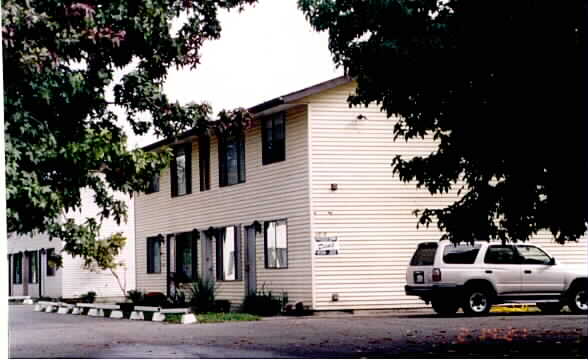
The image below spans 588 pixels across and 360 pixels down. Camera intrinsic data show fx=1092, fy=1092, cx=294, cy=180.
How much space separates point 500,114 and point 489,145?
1.11 ft

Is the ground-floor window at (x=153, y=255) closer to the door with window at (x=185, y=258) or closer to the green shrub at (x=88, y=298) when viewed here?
the door with window at (x=185, y=258)

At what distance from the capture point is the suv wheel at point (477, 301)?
1864 centimetres

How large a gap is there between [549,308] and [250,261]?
6.45m

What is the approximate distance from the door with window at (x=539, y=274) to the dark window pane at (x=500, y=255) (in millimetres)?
156

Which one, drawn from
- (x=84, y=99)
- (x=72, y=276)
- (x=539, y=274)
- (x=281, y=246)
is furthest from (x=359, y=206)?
(x=72, y=276)

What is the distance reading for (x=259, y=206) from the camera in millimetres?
22344

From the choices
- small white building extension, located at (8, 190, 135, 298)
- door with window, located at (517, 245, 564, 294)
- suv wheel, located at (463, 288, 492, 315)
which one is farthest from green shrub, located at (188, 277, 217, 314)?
small white building extension, located at (8, 190, 135, 298)

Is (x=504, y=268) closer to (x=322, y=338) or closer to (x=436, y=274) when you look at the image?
(x=436, y=274)

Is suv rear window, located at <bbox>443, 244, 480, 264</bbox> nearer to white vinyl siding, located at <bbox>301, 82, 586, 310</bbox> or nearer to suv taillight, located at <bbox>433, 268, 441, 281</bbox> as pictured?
suv taillight, located at <bbox>433, 268, 441, 281</bbox>

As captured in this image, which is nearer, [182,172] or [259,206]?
[259,206]

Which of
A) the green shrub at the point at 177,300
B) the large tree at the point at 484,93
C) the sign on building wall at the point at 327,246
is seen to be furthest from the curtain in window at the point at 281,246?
the large tree at the point at 484,93

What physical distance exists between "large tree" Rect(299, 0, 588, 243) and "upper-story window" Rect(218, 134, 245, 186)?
1153 centimetres

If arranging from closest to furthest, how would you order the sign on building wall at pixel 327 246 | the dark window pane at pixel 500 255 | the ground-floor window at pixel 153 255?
1. the dark window pane at pixel 500 255
2. the sign on building wall at pixel 327 246
3. the ground-floor window at pixel 153 255

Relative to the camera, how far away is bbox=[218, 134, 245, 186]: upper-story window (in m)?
23.0
